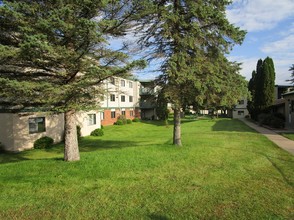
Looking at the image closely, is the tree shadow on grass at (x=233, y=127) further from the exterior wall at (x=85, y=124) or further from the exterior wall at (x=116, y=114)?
the exterior wall at (x=116, y=114)

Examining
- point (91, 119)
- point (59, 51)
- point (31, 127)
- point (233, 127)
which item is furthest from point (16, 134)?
point (233, 127)

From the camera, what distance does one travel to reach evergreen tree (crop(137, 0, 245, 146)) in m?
11.0

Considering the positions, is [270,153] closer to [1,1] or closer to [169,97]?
[169,97]

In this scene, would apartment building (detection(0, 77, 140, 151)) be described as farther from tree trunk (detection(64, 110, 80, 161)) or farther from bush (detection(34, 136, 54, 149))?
tree trunk (detection(64, 110, 80, 161))

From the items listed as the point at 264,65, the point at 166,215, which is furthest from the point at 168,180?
the point at 264,65

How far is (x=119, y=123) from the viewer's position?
3812 cm

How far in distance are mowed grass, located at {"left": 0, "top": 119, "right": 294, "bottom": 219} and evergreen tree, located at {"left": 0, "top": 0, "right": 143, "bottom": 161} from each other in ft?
7.80

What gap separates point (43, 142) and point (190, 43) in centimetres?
1398

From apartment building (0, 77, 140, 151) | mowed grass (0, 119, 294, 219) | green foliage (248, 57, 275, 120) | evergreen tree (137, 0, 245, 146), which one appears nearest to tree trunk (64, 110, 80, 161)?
mowed grass (0, 119, 294, 219)

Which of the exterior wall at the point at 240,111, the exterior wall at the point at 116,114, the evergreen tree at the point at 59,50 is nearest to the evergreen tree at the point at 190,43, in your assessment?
the evergreen tree at the point at 59,50

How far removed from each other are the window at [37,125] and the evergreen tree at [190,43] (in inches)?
470

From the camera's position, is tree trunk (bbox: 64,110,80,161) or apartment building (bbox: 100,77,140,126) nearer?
tree trunk (bbox: 64,110,80,161)

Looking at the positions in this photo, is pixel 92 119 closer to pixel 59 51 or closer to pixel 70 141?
pixel 70 141

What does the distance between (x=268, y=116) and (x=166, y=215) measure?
26.7 metres
